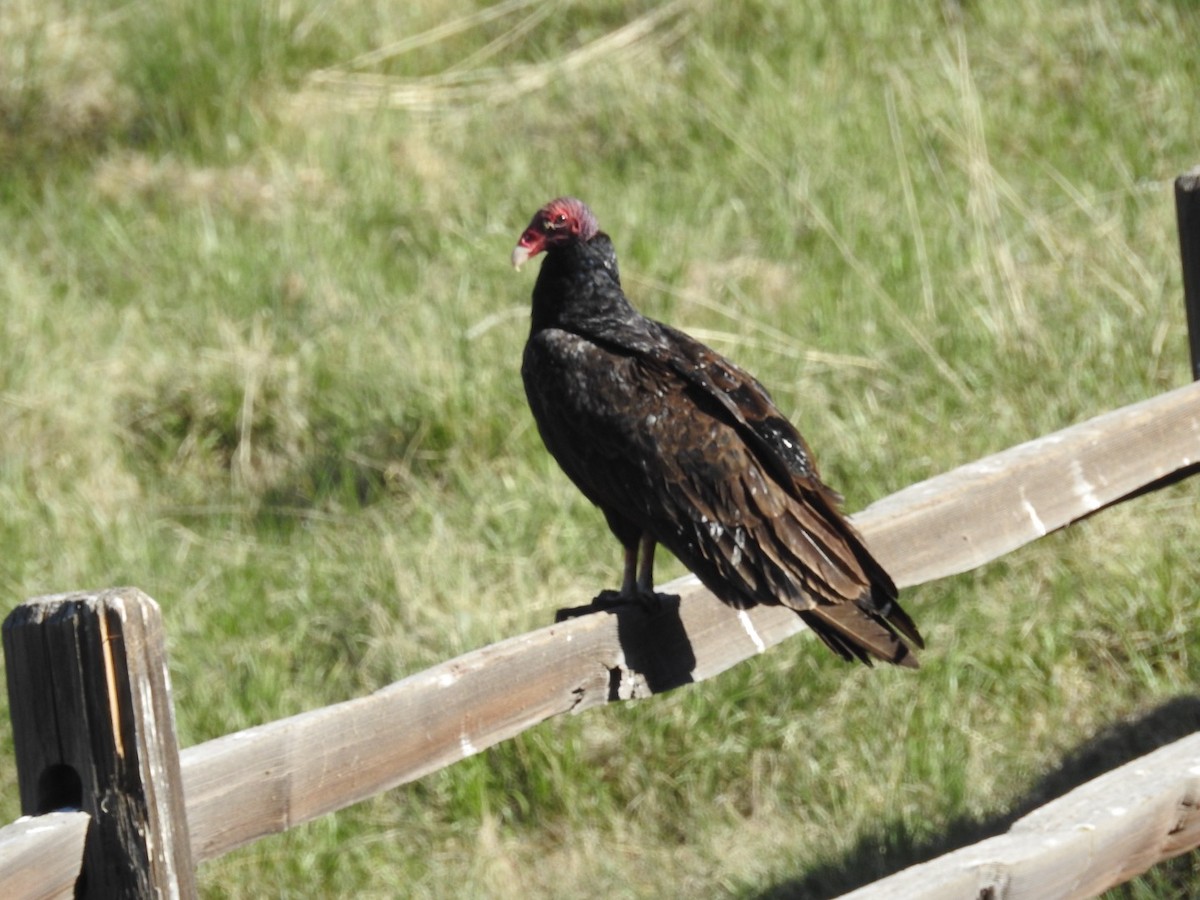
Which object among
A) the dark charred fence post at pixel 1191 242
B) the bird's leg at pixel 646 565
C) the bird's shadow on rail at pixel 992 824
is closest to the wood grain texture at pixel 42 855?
the bird's leg at pixel 646 565

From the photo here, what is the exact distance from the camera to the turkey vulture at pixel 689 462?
2443mm

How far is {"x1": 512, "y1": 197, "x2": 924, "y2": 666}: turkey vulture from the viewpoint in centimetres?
244

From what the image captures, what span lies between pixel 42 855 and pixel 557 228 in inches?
74.6

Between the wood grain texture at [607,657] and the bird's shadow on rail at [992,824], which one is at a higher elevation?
the wood grain texture at [607,657]

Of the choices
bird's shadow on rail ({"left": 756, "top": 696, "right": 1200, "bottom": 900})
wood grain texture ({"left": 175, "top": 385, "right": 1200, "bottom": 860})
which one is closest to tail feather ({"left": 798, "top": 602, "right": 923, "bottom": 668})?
wood grain texture ({"left": 175, "top": 385, "right": 1200, "bottom": 860})

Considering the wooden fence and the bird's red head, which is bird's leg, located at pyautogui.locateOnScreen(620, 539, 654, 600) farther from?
the bird's red head

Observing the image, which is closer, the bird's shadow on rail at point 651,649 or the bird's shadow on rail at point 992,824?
the bird's shadow on rail at point 651,649

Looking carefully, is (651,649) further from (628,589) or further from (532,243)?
(532,243)

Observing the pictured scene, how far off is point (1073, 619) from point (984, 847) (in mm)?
2290

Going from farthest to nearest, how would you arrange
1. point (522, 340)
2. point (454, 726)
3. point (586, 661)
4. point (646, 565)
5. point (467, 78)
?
point (467, 78), point (522, 340), point (646, 565), point (586, 661), point (454, 726)

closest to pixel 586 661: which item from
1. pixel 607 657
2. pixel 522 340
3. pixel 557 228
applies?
pixel 607 657

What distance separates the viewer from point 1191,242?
311 cm

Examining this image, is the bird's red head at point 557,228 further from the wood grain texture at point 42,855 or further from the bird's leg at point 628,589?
the wood grain texture at point 42,855

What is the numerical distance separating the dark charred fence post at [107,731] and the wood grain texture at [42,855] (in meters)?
0.02
